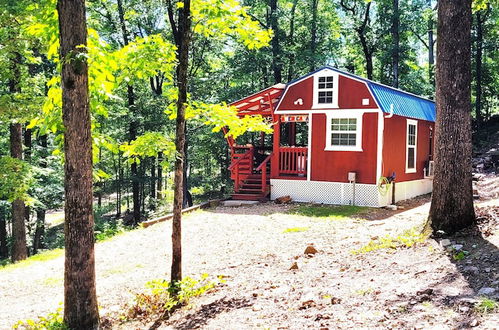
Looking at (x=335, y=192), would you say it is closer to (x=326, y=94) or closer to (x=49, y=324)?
(x=326, y=94)

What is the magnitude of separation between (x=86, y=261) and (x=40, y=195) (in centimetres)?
1591

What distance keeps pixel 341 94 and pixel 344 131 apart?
3.99ft

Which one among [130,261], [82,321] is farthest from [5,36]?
[82,321]

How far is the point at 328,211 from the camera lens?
1252 cm

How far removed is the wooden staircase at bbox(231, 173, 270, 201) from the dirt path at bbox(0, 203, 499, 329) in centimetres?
451

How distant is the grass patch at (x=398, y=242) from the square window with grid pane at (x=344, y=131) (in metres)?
7.47

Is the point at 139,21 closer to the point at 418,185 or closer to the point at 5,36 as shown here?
the point at 5,36

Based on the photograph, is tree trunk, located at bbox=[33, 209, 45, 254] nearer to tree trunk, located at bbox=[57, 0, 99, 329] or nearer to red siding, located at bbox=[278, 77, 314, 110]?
red siding, located at bbox=[278, 77, 314, 110]

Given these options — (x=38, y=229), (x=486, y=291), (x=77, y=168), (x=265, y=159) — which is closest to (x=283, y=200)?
(x=265, y=159)

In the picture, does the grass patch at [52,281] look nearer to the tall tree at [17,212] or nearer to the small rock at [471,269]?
the tall tree at [17,212]

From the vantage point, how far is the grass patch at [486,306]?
11.0 ft

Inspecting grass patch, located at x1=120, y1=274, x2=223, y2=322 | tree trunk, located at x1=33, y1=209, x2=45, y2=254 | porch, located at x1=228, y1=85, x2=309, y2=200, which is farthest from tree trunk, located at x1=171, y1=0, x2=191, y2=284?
tree trunk, located at x1=33, y1=209, x2=45, y2=254

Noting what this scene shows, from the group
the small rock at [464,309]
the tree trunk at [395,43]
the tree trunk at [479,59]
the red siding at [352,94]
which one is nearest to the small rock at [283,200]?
the red siding at [352,94]

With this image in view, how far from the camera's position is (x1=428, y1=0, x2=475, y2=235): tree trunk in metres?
5.62
